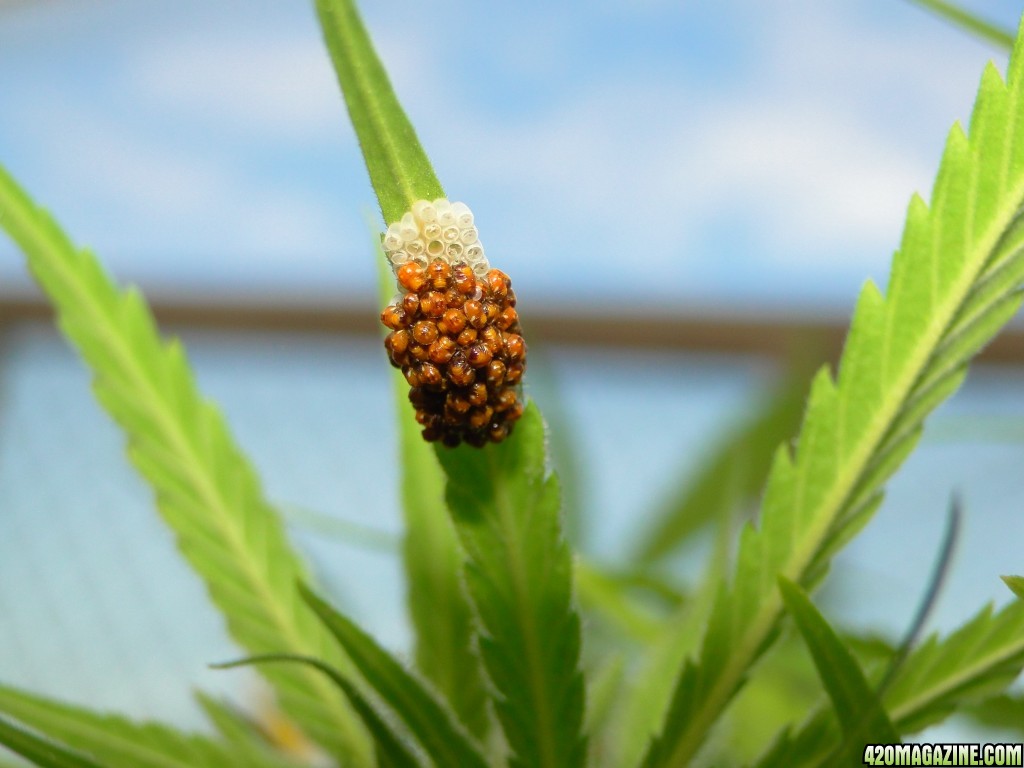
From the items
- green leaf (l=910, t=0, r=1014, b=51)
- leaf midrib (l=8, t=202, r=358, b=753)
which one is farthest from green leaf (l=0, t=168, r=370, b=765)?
green leaf (l=910, t=0, r=1014, b=51)

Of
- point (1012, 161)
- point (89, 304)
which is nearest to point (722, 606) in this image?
point (1012, 161)

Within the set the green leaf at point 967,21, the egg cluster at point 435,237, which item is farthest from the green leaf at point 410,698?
the green leaf at point 967,21

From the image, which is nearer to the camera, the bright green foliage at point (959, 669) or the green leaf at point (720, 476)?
the bright green foliage at point (959, 669)

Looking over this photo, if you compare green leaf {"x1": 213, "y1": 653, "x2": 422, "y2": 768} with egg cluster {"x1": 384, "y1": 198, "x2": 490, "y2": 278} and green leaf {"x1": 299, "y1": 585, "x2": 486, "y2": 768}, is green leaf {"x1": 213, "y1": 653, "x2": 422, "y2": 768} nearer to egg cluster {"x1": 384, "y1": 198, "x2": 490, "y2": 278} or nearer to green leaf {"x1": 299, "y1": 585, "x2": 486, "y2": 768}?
green leaf {"x1": 299, "y1": 585, "x2": 486, "y2": 768}

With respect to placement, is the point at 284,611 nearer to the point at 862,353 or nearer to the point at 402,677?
the point at 402,677

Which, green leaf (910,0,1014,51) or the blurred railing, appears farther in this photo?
the blurred railing

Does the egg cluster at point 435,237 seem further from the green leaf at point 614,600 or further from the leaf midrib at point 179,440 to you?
the green leaf at point 614,600
